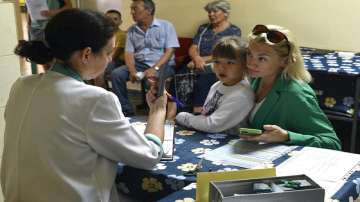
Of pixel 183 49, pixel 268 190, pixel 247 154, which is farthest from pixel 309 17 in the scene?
pixel 268 190

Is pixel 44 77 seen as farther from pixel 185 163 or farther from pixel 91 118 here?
pixel 185 163

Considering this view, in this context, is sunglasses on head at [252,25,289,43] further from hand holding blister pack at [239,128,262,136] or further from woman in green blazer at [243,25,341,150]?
hand holding blister pack at [239,128,262,136]

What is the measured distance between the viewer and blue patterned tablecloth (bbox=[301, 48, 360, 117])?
3311mm

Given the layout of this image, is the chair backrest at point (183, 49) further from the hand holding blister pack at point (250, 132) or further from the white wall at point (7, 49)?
the hand holding blister pack at point (250, 132)

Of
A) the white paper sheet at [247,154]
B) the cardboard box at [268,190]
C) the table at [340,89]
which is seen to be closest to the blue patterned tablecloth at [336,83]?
the table at [340,89]

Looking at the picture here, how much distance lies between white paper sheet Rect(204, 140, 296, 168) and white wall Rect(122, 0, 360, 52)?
7.96ft

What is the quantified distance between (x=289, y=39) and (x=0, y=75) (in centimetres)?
177

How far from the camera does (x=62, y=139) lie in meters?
1.36

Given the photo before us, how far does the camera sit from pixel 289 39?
202 centimetres

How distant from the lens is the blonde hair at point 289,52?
6.63ft

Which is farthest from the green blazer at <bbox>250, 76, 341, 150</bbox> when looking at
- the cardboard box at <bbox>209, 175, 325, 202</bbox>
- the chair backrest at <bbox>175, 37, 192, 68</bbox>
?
the chair backrest at <bbox>175, 37, 192, 68</bbox>

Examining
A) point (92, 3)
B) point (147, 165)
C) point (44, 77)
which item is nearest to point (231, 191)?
point (147, 165)

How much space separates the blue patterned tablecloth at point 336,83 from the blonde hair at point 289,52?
136cm

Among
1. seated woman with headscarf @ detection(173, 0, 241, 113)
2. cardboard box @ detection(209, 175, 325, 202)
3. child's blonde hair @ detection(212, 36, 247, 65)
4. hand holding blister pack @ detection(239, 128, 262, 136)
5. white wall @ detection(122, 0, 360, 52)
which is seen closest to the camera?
cardboard box @ detection(209, 175, 325, 202)
